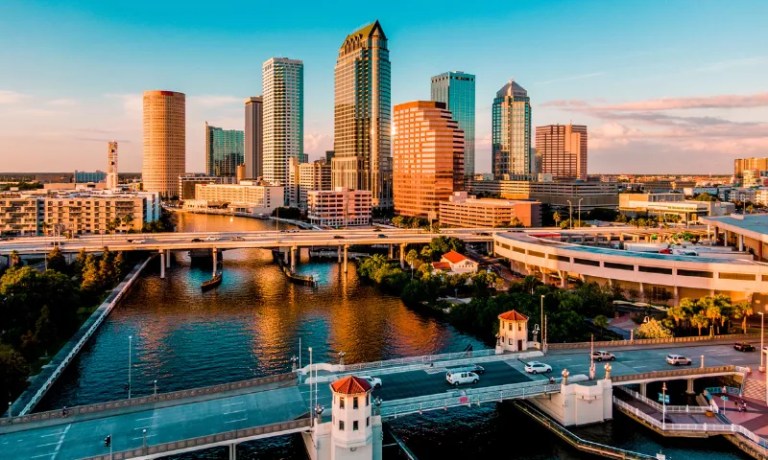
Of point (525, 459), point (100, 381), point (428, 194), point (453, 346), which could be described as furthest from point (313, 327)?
point (428, 194)

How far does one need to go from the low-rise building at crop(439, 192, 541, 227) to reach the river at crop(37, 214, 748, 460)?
62.3 metres

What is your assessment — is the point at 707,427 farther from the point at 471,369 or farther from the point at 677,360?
the point at 471,369

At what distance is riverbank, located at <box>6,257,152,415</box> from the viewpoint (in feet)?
136

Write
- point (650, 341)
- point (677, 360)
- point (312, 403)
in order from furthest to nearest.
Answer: point (650, 341) < point (677, 360) < point (312, 403)

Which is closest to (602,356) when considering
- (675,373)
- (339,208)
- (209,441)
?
(675,373)

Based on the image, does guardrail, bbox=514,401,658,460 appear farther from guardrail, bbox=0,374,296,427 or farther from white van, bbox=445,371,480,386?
guardrail, bbox=0,374,296,427

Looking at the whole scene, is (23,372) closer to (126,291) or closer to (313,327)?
(313,327)

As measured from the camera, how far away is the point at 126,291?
274 feet

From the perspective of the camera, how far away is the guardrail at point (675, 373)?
41562 millimetres

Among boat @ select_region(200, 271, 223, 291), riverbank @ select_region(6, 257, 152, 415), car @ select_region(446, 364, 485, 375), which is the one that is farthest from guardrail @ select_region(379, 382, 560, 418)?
boat @ select_region(200, 271, 223, 291)

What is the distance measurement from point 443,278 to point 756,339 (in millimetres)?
38884

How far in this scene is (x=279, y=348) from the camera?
57969mm

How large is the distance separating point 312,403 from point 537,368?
1587 cm

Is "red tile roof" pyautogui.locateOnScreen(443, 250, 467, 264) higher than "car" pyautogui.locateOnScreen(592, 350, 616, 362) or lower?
higher
